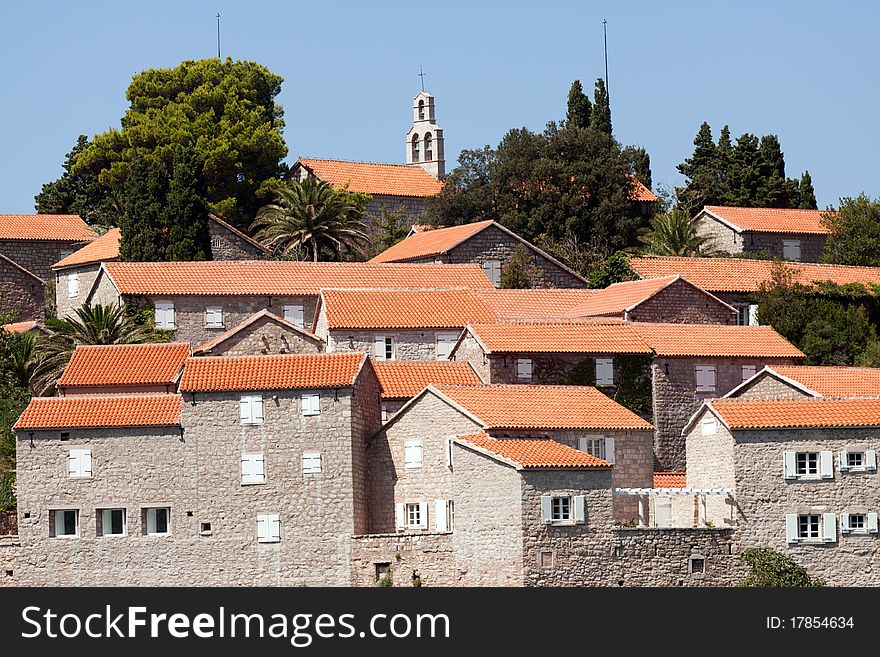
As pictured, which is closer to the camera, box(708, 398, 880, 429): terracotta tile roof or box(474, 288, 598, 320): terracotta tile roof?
box(708, 398, 880, 429): terracotta tile roof

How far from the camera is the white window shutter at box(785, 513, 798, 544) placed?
67.6m

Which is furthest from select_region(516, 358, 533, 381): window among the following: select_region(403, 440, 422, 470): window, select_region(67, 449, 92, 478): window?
select_region(67, 449, 92, 478): window

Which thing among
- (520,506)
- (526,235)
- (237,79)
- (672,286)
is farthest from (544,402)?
(237,79)

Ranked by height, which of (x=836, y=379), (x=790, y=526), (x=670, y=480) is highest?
(x=836, y=379)

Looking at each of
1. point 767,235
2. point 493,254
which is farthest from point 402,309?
point 767,235

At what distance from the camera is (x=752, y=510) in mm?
67688

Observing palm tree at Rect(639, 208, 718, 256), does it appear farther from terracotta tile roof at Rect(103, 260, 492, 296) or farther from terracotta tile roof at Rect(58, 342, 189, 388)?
terracotta tile roof at Rect(58, 342, 189, 388)

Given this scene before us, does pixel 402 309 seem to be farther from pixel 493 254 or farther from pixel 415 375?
pixel 493 254

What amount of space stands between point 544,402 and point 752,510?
9215 mm

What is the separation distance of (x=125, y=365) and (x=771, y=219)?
48518 millimetres

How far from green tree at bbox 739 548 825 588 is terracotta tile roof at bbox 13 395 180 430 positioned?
20.3m

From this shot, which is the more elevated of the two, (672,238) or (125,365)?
(672,238)

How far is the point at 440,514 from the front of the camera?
7112 cm

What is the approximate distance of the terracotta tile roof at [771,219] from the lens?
113m
